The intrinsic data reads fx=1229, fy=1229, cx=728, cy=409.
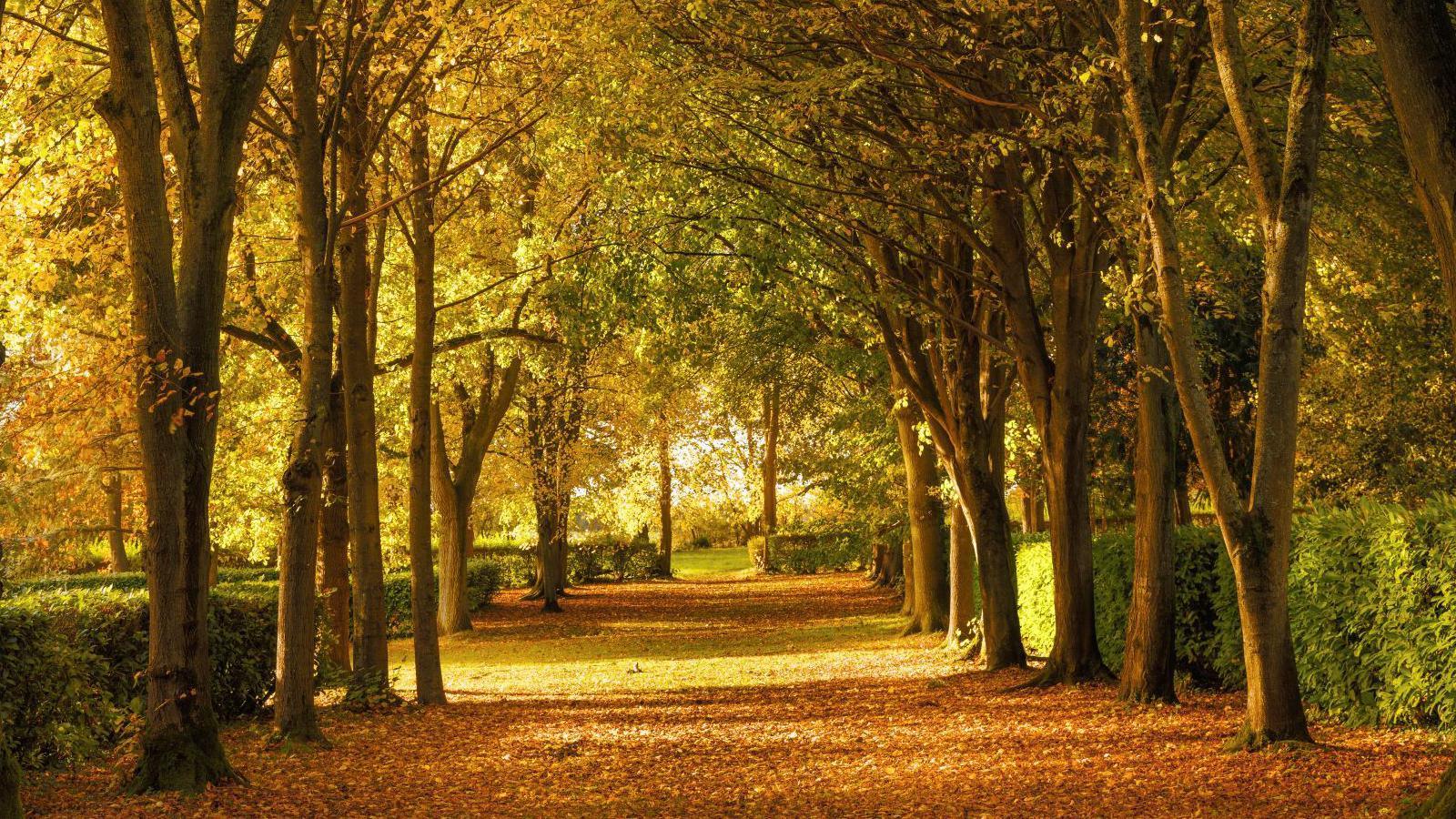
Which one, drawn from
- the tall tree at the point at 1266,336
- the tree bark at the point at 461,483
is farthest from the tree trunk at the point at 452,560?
the tall tree at the point at 1266,336

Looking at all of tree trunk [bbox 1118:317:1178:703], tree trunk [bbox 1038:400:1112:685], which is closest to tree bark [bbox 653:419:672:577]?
tree trunk [bbox 1038:400:1112:685]

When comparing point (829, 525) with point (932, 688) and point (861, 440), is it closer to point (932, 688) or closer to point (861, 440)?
point (861, 440)

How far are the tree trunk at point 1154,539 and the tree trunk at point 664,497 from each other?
27956 millimetres

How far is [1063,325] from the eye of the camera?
12836 mm

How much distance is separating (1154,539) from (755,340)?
1206cm

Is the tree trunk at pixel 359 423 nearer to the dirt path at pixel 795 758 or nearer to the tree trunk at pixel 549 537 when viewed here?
the dirt path at pixel 795 758

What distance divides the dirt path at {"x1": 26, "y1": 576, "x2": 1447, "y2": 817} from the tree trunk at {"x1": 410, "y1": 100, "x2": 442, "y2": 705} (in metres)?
0.60

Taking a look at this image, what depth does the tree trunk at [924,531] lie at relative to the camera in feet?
70.3

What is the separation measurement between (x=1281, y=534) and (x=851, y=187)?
25.6 ft

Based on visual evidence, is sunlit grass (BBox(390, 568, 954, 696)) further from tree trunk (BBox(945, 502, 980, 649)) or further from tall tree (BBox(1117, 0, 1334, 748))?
tall tree (BBox(1117, 0, 1334, 748))

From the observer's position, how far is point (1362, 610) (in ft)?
30.2

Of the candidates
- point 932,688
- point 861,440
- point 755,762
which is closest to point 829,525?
point 861,440

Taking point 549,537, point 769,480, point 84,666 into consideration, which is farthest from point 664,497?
point 84,666

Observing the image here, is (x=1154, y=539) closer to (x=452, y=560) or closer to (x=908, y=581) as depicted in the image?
(x=908, y=581)
